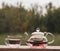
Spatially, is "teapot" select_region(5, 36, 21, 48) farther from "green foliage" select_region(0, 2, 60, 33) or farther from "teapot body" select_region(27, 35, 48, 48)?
"green foliage" select_region(0, 2, 60, 33)

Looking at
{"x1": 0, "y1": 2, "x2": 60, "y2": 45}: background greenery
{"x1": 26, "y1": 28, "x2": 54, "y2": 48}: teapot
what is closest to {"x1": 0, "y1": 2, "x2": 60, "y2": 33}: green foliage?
{"x1": 0, "y1": 2, "x2": 60, "y2": 45}: background greenery

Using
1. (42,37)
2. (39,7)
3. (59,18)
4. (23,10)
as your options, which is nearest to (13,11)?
(23,10)

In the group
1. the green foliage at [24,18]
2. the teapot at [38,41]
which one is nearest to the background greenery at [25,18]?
the green foliage at [24,18]

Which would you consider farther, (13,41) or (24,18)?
(24,18)

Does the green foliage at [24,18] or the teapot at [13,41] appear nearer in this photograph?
the teapot at [13,41]

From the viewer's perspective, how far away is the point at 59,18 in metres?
12.4

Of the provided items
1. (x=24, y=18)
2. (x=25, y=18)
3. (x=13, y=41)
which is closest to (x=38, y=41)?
(x=13, y=41)

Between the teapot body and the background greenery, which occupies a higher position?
the teapot body

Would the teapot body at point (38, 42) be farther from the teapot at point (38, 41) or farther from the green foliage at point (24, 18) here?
the green foliage at point (24, 18)

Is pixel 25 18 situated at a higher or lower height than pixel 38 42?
lower

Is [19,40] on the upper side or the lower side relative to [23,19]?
upper

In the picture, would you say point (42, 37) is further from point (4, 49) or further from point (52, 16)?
point (52, 16)

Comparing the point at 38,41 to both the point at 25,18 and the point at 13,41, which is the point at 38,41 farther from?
the point at 25,18

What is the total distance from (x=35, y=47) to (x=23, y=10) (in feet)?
33.2
